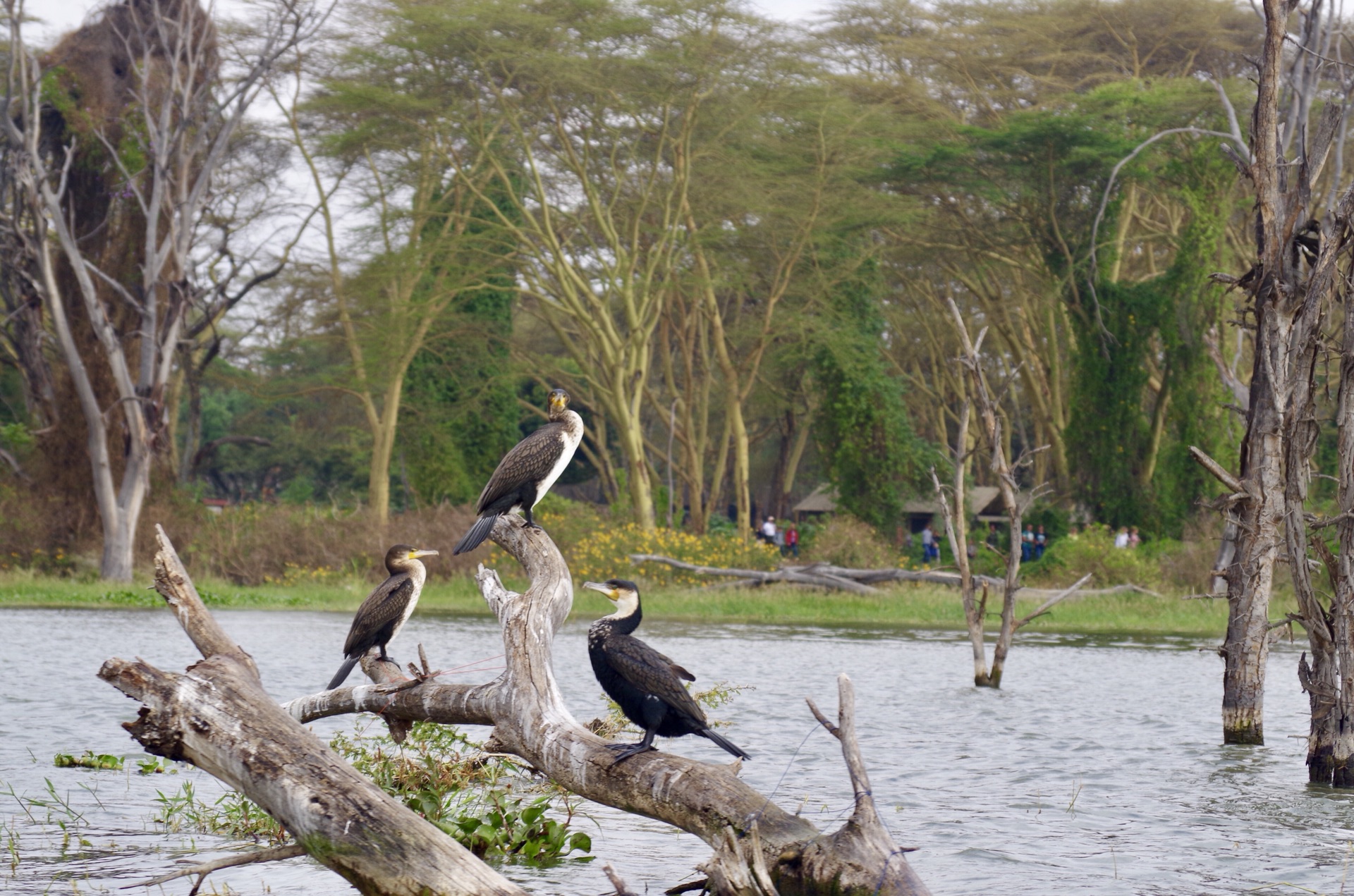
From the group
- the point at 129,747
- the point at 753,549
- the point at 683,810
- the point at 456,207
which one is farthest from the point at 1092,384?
the point at 683,810

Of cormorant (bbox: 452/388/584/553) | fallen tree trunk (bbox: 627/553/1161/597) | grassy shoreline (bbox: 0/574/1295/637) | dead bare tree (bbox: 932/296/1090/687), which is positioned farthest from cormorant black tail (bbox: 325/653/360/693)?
fallen tree trunk (bbox: 627/553/1161/597)

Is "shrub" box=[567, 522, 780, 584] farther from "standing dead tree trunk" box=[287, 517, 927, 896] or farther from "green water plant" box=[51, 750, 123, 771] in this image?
"standing dead tree trunk" box=[287, 517, 927, 896]

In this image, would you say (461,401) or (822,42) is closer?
(822,42)

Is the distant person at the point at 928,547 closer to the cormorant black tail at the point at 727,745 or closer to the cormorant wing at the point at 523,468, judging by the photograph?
the cormorant wing at the point at 523,468

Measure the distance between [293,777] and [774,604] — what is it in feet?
72.0

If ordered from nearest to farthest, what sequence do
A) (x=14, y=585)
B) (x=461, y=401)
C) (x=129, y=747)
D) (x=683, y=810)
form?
(x=683, y=810)
(x=129, y=747)
(x=14, y=585)
(x=461, y=401)

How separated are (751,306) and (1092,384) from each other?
12380 mm

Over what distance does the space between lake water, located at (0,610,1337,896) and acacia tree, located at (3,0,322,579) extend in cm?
914

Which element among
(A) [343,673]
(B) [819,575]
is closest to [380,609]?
(A) [343,673]

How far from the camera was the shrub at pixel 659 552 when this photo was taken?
28484 mm

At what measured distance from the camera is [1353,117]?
22906 millimetres

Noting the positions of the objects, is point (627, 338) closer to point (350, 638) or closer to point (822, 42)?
point (822, 42)

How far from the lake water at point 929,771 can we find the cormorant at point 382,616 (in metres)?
1.16

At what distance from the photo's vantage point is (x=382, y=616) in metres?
8.19
